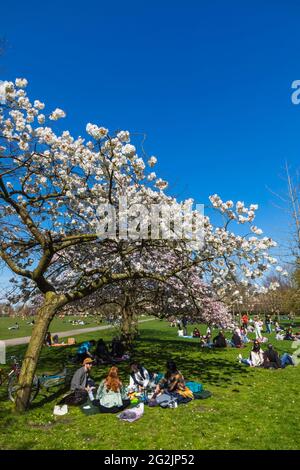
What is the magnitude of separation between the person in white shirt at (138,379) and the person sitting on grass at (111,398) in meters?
0.94

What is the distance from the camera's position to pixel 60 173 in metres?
10.1

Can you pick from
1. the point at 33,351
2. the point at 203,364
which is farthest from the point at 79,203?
the point at 203,364

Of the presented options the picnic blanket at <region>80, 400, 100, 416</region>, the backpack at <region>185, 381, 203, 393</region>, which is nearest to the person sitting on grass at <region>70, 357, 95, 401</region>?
the picnic blanket at <region>80, 400, 100, 416</region>

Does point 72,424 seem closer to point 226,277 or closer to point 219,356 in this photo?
point 226,277

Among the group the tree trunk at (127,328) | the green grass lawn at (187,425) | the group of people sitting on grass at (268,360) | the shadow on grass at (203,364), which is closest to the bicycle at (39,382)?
the green grass lawn at (187,425)

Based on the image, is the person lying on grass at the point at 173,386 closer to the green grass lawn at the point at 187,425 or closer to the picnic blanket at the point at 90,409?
the green grass lawn at the point at 187,425

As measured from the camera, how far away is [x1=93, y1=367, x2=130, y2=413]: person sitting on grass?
31.1ft

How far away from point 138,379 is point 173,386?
55.2 inches

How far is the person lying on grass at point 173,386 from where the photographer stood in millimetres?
10320

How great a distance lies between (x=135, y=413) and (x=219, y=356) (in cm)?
1169

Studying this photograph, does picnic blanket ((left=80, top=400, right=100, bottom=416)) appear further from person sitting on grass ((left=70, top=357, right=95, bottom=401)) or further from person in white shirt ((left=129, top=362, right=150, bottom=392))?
person in white shirt ((left=129, top=362, right=150, bottom=392))

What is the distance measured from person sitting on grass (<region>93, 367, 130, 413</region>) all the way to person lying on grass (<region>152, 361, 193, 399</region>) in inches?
40.3
